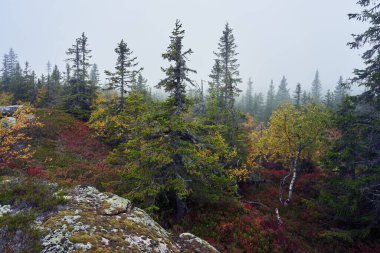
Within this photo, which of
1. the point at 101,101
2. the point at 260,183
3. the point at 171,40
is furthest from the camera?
the point at 101,101

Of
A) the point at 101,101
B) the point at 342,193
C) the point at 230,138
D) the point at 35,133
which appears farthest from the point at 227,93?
the point at 35,133

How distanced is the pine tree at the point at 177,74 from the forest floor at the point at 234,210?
573 cm

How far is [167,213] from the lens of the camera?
13.6m

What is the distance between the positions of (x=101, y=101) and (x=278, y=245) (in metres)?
22.7

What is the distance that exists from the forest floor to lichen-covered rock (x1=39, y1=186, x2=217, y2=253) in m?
2.68

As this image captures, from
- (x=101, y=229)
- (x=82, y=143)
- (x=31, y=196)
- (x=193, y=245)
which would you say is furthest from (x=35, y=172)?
(x=193, y=245)

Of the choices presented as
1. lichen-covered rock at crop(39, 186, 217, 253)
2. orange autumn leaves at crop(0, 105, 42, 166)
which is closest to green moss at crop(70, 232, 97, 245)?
lichen-covered rock at crop(39, 186, 217, 253)

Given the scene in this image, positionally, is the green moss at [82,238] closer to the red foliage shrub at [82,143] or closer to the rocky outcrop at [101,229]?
the rocky outcrop at [101,229]

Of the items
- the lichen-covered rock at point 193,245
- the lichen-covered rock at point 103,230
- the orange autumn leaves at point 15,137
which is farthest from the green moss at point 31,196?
the orange autumn leaves at point 15,137

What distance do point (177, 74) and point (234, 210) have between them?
9.17 metres

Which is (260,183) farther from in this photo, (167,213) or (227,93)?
(167,213)

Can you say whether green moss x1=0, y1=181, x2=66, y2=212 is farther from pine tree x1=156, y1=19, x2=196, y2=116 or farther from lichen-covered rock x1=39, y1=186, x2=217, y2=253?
pine tree x1=156, y1=19, x2=196, y2=116

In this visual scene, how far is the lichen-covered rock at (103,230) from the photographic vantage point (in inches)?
219

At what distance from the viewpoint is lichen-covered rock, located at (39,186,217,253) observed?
5570mm
